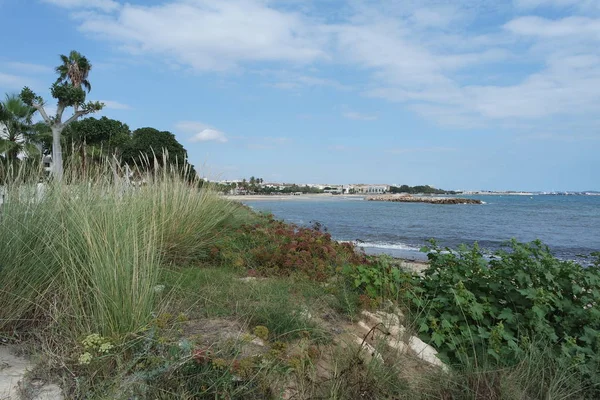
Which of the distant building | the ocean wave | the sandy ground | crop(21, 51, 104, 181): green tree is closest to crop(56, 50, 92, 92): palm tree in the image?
crop(21, 51, 104, 181): green tree

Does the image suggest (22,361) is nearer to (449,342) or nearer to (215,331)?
(215,331)

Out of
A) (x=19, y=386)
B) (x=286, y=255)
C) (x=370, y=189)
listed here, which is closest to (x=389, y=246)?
(x=286, y=255)

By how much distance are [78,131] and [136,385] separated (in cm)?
2841

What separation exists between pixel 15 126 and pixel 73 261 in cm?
2438

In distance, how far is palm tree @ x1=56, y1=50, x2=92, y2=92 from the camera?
26.6 meters

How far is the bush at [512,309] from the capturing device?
347cm

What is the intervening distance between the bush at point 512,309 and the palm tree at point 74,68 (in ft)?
93.4

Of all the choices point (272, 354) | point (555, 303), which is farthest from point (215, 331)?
point (555, 303)

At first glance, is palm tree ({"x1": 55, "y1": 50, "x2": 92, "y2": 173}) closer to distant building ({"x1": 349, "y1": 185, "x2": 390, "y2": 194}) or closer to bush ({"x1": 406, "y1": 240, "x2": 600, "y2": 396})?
bush ({"x1": 406, "y1": 240, "x2": 600, "y2": 396})

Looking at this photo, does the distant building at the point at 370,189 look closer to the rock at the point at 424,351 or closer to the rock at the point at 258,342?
the rock at the point at 424,351

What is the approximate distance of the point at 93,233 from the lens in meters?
2.96

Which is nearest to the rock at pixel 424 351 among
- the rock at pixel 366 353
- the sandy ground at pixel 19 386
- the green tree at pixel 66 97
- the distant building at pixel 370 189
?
the rock at pixel 366 353

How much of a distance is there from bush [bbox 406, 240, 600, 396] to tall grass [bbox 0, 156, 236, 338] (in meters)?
2.50

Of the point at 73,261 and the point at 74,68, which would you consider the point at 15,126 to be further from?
the point at 73,261
